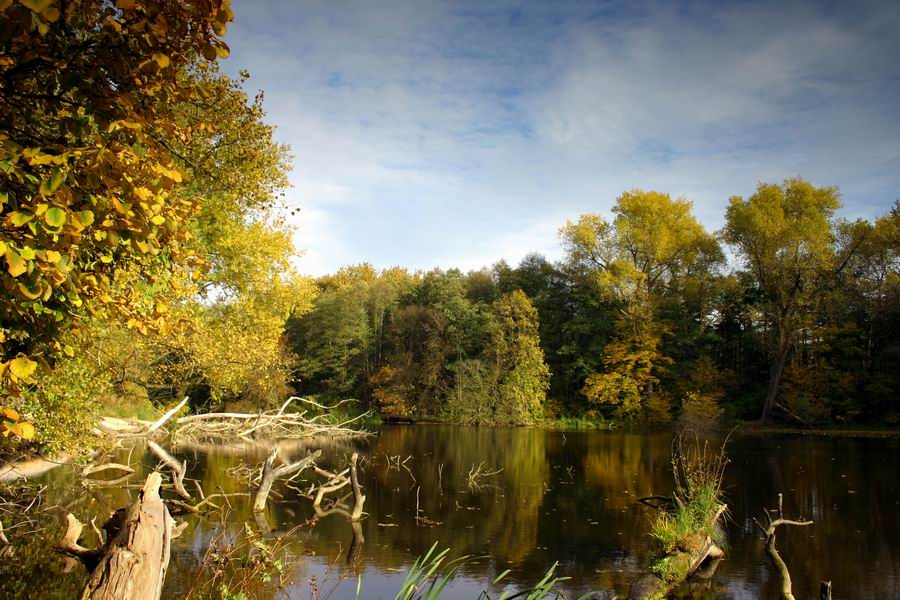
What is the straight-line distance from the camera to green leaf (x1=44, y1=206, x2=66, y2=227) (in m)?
2.83

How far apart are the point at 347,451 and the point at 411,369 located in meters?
19.7

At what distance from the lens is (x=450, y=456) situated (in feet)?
78.3

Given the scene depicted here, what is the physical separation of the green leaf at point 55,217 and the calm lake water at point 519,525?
3.54 metres

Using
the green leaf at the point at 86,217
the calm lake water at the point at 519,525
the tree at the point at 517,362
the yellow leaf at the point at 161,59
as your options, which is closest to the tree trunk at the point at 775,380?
the calm lake water at the point at 519,525

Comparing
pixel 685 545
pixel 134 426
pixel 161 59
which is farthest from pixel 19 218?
pixel 134 426

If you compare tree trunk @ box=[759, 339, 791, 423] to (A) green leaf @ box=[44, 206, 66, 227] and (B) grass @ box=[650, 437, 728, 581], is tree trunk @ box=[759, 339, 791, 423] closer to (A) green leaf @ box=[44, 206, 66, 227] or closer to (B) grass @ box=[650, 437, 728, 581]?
(B) grass @ box=[650, 437, 728, 581]

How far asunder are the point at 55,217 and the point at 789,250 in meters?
38.8

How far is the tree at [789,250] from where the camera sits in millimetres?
34844

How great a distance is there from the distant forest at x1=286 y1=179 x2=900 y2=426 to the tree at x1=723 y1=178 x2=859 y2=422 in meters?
0.08

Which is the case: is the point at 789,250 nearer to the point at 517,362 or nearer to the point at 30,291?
the point at 517,362

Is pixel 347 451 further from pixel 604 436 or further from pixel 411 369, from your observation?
pixel 411 369

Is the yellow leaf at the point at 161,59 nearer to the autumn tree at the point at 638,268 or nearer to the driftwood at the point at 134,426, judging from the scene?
the driftwood at the point at 134,426

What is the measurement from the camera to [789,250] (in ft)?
117

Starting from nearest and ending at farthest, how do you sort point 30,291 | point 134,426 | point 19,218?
1. point 19,218
2. point 30,291
3. point 134,426
